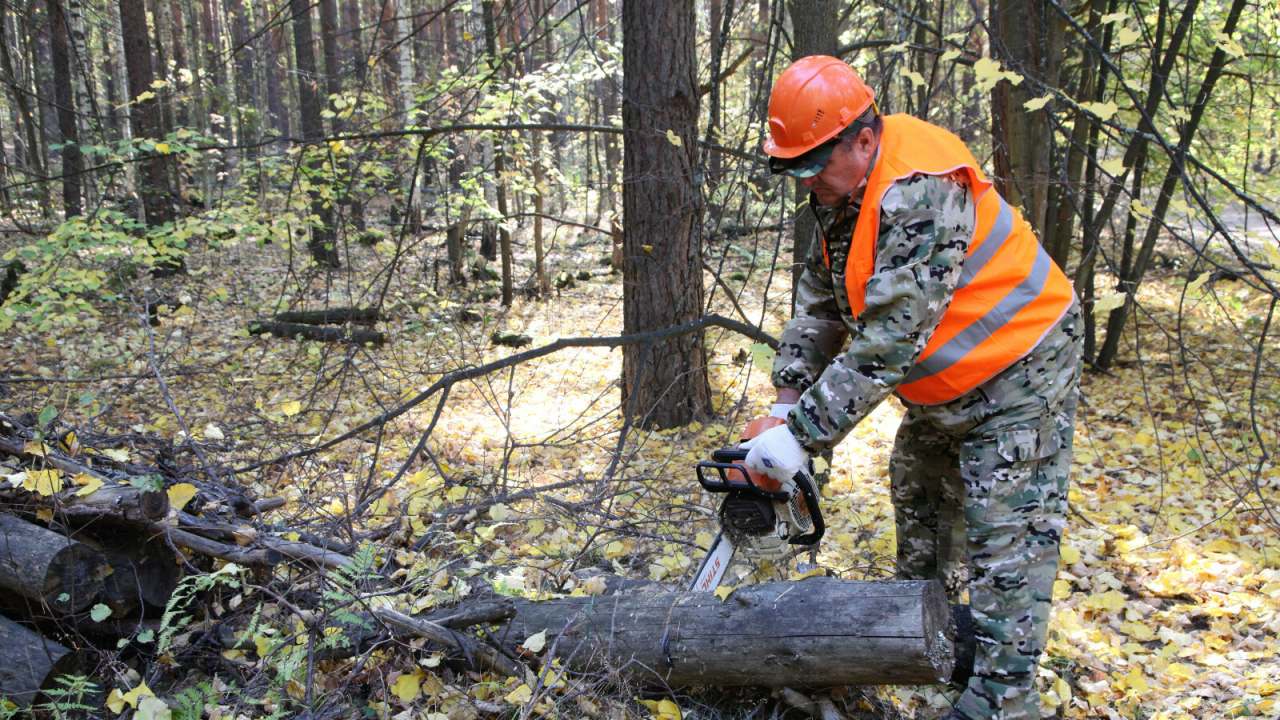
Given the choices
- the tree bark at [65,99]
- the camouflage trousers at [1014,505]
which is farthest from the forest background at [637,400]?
the camouflage trousers at [1014,505]

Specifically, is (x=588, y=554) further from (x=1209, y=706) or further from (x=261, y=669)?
(x=1209, y=706)

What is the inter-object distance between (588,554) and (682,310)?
2.15 m

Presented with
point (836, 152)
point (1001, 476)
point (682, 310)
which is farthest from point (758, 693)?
point (682, 310)

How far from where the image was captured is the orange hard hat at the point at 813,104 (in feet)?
6.88

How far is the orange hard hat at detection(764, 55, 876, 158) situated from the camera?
2.10 metres

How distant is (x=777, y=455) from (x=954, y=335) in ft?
2.17

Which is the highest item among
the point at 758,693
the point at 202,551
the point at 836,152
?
the point at 836,152

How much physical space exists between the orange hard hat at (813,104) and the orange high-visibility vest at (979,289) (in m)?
0.15

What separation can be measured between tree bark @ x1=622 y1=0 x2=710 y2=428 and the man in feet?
8.16

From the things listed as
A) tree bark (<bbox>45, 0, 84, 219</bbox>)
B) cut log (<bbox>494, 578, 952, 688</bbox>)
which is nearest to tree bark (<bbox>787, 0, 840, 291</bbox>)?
cut log (<bbox>494, 578, 952, 688</bbox>)

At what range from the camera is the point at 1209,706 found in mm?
2492

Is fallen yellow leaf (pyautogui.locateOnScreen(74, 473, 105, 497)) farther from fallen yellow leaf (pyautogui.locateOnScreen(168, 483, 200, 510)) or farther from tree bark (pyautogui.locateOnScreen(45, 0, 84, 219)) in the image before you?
tree bark (pyautogui.locateOnScreen(45, 0, 84, 219))

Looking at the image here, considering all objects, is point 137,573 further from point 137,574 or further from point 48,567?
point 48,567

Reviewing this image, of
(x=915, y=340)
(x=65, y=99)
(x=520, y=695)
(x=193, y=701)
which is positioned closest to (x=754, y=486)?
(x=915, y=340)
